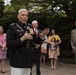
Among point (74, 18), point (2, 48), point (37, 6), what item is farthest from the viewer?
point (74, 18)

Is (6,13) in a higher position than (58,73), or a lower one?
higher

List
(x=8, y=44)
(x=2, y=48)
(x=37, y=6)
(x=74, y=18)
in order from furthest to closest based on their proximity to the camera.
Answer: (x=74, y=18) → (x=37, y=6) → (x=2, y=48) → (x=8, y=44)

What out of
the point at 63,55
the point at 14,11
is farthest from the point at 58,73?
the point at 14,11

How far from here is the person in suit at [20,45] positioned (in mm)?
5063

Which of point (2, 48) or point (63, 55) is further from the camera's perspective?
point (63, 55)

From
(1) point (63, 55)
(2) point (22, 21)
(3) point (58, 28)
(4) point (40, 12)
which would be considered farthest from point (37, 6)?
(2) point (22, 21)

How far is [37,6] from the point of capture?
→ 14.9m

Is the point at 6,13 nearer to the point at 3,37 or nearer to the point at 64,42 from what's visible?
the point at 64,42

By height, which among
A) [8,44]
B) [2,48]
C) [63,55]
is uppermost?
[8,44]

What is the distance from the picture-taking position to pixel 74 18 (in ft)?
52.3

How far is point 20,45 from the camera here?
16.6 feet

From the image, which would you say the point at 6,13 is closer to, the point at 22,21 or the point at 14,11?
the point at 14,11

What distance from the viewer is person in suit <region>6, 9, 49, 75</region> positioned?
5063mm

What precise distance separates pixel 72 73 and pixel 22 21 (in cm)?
635
